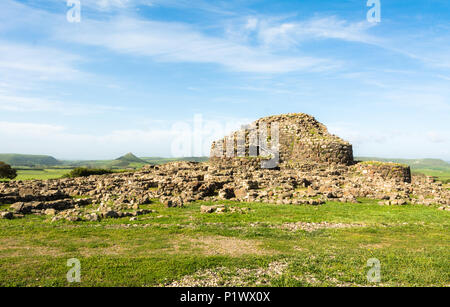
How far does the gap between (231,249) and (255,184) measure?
638 inches

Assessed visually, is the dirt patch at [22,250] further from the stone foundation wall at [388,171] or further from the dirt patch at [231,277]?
the stone foundation wall at [388,171]

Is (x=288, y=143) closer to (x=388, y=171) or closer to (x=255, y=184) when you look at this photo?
(x=388, y=171)

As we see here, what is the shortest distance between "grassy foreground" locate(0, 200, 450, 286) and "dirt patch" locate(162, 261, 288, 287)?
0.03 metres

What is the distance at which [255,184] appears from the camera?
27.7m

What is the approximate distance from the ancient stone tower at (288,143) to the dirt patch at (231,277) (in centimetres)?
3165

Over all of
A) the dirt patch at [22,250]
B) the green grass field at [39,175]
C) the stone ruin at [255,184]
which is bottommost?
the green grass field at [39,175]

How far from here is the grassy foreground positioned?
8945 millimetres

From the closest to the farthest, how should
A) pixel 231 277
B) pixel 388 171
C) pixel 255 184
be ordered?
pixel 231 277 < pixel 255 184 < pixel 388 171

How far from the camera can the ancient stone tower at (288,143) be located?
41.5 metres

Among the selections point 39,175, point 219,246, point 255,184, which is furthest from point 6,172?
point 219,246

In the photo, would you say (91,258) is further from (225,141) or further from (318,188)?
(225,141)

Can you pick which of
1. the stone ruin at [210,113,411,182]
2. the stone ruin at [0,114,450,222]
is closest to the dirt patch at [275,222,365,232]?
the stone ruin at [0,114,450,222]

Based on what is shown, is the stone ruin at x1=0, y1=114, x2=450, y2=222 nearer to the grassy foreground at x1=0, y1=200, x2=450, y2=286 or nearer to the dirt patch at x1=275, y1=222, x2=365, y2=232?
the grassy foreground at x1=0, y1=200, x2=450, y2=286

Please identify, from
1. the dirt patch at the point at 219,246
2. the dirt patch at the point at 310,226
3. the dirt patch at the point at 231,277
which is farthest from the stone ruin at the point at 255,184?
the dirt patch at the point at 231,277
